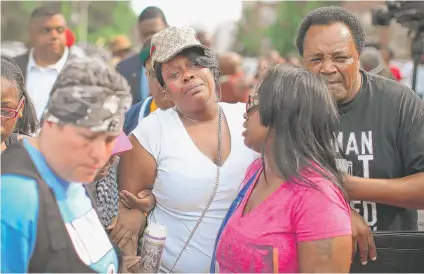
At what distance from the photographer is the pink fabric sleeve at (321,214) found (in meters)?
1.90

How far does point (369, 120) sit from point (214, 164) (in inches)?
29.0

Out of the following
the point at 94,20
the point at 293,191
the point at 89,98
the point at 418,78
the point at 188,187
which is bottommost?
the point at 418,78

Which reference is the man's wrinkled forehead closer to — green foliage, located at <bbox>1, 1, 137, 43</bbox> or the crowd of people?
the crowd of people

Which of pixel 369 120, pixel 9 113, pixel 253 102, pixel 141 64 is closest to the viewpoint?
pixel 253 102

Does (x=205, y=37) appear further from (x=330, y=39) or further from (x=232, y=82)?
(x=330, y=39)

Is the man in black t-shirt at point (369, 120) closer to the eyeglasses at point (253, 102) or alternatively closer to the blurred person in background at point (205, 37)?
the eyeglasses at point (253, 102)

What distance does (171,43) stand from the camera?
2758mm

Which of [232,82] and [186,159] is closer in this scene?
[186,159]

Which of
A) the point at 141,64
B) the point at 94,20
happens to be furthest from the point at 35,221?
the point at 94,20

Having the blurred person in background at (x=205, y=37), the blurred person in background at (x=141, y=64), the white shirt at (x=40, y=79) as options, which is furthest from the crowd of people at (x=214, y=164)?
the blurred person in background at (x=205, y=37)

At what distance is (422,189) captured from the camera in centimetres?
256

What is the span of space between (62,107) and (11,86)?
3.07 ft

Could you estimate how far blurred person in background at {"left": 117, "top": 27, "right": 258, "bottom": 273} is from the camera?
2592 mm

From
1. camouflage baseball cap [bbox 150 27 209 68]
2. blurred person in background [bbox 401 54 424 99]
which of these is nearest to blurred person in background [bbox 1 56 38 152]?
camouflage baseball cap [bbox 150 27 209 68]
